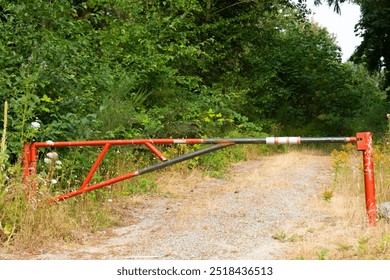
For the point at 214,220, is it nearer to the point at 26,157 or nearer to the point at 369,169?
the point at 369,169

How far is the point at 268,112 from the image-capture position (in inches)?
836

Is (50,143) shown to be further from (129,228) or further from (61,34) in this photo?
(61,34)

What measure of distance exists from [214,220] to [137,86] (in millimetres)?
5375

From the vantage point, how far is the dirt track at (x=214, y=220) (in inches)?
216

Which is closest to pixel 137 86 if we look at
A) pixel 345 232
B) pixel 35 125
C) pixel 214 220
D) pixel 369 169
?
pixel 214 220

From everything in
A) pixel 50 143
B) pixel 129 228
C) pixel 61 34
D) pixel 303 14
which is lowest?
pixel 129 228

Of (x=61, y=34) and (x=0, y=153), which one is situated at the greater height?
(x=61, y=34)

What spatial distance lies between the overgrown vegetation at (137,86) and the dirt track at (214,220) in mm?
488

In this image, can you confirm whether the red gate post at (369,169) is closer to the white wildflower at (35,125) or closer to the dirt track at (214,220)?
the dirt track at (214,220)

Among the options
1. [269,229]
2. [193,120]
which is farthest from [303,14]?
[269,229]

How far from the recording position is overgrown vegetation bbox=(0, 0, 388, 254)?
665cm

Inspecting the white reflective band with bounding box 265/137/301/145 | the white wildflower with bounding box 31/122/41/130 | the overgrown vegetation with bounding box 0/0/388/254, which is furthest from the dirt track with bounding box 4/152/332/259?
the white wildflower with bounding box 31/122/41/130

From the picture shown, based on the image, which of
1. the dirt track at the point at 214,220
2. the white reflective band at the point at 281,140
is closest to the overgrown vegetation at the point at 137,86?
the dirt track at the point at 214,220
